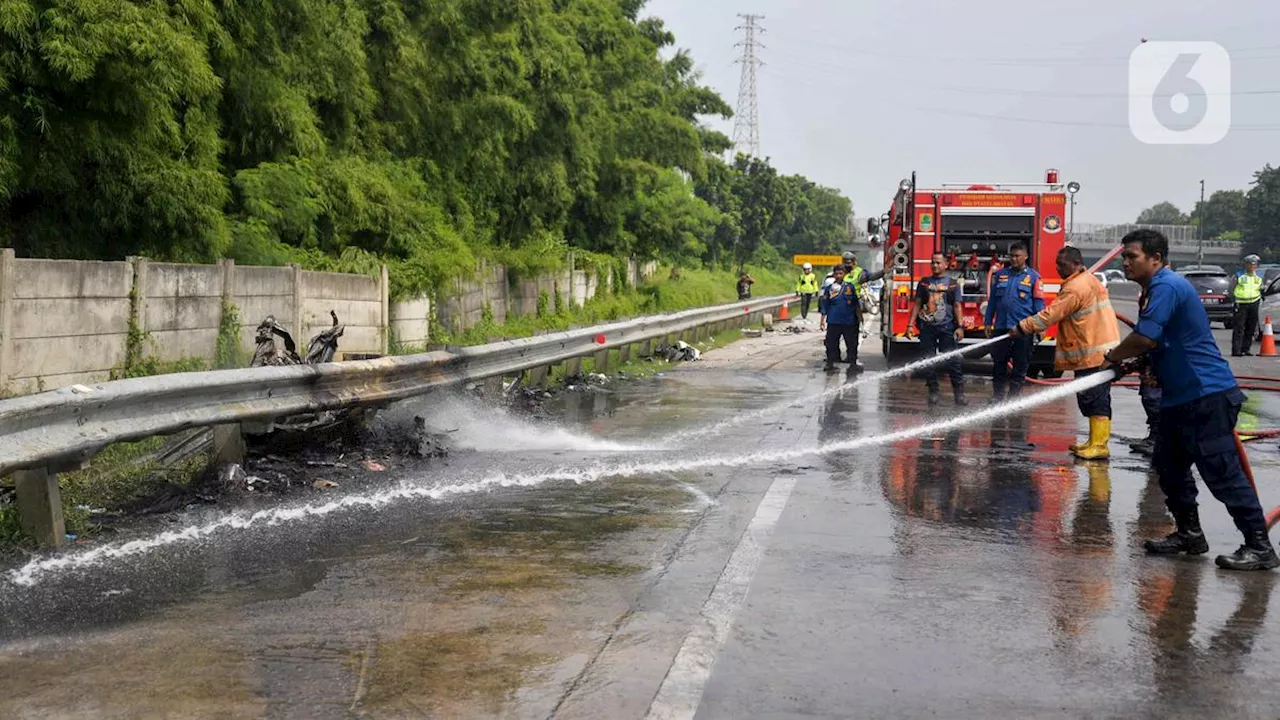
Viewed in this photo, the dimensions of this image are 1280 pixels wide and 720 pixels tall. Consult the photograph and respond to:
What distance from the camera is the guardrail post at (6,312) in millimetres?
11352

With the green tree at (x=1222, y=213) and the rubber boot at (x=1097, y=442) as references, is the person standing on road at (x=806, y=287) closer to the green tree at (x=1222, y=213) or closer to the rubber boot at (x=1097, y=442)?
the rubber boot at (x=1097, y=442)

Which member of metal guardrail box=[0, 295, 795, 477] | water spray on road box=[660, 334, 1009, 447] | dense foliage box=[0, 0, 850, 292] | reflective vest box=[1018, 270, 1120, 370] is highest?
dense foliage box=[0, 0, 850, 292]

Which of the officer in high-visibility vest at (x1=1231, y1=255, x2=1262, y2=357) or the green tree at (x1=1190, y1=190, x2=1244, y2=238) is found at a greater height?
the green tree at (x1=1190, y1=190, x2=1244, y2=238)

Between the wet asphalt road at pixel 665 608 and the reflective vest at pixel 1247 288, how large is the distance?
18.6 metres

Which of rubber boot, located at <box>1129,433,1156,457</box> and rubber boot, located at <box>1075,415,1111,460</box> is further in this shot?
rubber boot, located at <box>1129,433,1156,457</box>

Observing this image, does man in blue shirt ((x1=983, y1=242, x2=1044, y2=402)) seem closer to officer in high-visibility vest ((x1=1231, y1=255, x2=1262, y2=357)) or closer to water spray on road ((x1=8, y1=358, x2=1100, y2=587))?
water spray on road ((x1=8, y1=358, x2=1100, y2=587))

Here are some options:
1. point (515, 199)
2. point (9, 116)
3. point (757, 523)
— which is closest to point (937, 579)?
point (757, 523)

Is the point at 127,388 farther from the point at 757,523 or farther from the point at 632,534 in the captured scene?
the point at 757,523

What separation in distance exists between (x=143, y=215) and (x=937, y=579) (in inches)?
470

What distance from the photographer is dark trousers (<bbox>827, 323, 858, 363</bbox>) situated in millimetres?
20812

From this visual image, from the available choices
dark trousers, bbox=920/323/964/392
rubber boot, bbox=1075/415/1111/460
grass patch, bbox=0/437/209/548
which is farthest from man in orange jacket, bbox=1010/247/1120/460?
grass patch, bbox=0/437/209/548

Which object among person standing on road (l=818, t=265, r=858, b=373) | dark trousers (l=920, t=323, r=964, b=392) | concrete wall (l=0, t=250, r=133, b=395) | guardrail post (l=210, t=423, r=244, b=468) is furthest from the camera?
person standing on road (l=818, t=265, r=858, b=373)

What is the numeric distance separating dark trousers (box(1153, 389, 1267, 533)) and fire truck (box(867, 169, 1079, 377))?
13.5 meters

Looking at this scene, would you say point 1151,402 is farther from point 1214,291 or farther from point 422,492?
point 1214,291
